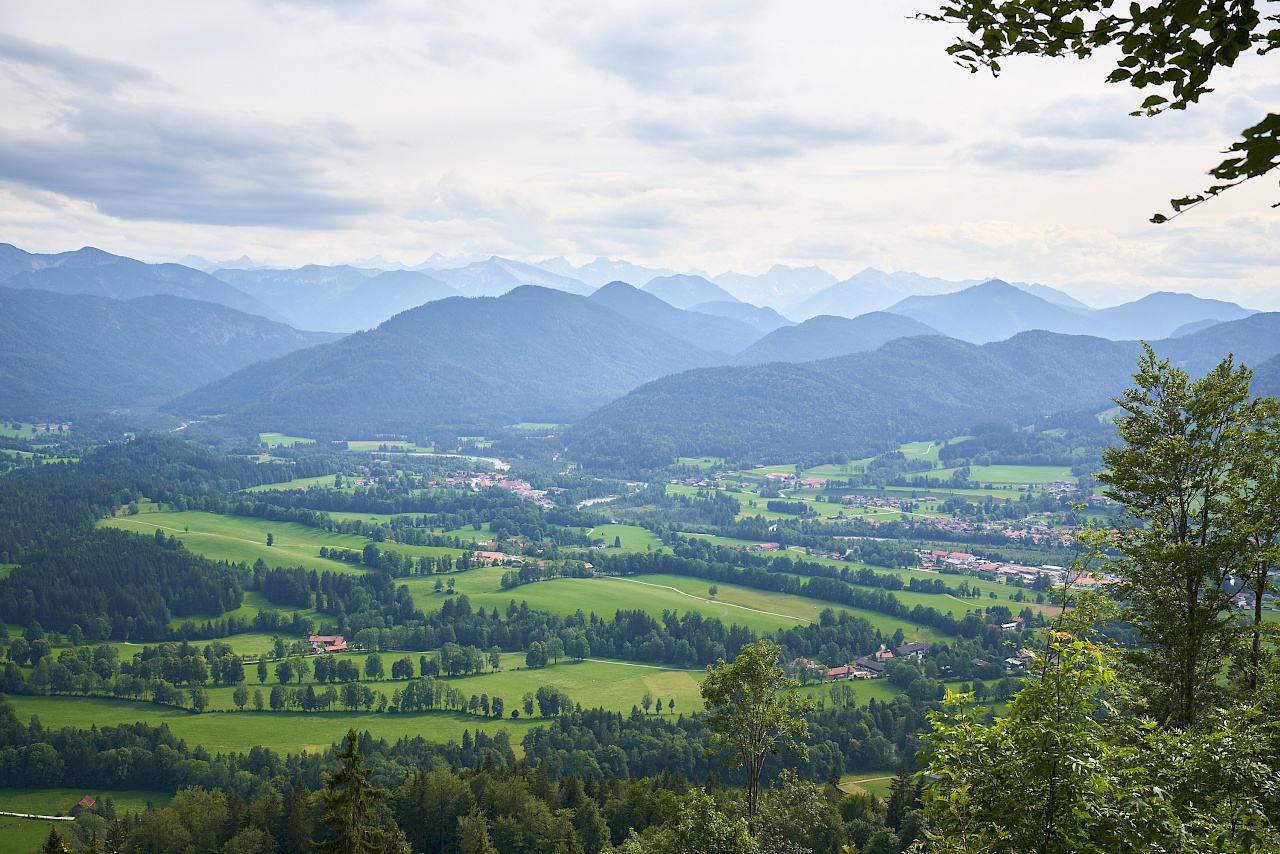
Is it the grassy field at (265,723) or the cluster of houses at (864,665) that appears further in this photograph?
the cluster of houses at (864,665)

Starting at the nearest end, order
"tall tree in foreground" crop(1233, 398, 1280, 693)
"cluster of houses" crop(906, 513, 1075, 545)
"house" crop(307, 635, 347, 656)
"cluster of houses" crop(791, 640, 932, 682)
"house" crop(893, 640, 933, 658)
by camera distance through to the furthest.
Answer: "tall tree in foreground" crop(1233, 398, 1280, 693) < "cluster of houses" crop(791, 640, 932, 682) < "house" crop(893, 640, 933, 658) < "house" crop(307, 635, 347, 656) < "cluster of houses" crop(906, 513, 1075, 545)

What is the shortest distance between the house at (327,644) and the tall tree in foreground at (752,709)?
67415 mm

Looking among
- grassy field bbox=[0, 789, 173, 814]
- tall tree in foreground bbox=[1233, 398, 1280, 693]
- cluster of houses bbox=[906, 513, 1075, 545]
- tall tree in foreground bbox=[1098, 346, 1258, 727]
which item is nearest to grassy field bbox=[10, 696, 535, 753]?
grassy field bbox=[0, 789, 173, 814]

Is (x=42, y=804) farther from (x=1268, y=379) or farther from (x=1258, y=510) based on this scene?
(x=1268, y=379)

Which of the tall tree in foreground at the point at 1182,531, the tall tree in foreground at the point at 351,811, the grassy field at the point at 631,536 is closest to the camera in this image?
the tall tree in foreground at the point at 1182,531

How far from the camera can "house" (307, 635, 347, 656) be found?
253ft

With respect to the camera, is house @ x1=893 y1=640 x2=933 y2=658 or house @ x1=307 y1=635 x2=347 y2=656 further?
house @ x1=307 y1=635 x2=347 y2=656

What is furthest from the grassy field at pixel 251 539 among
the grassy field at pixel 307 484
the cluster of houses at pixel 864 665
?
the cluster of houses at pixel 864 665

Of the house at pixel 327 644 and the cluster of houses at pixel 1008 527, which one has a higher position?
the cluster of houses at pixel 1008 527

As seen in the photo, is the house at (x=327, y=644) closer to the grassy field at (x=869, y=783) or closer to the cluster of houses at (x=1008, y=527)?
the grassy field at (x=869, y=783)

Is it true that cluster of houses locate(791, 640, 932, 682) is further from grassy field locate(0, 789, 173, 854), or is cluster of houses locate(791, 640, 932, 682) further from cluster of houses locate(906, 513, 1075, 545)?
cluster of houses locate(906, 513, 1075, 545)

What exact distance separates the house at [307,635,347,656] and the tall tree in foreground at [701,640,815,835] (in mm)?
67415

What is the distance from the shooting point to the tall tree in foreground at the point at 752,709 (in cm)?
1802

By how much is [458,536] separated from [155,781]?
7236 cm
